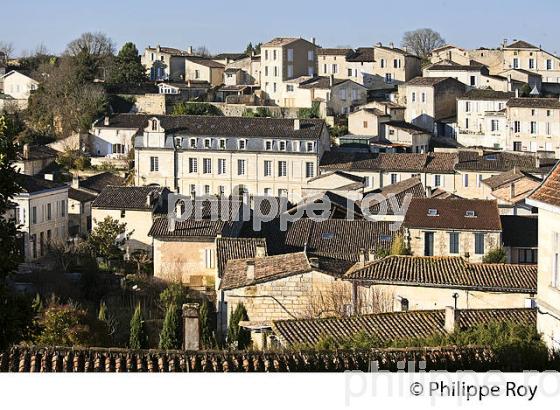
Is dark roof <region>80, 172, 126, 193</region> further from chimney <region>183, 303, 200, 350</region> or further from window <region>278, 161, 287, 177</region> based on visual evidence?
chimney <region>183, 303, 200, 350</region>

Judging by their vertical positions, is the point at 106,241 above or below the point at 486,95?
below

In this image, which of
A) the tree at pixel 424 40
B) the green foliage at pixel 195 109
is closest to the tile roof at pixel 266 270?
the green foliage at pixel 195 109

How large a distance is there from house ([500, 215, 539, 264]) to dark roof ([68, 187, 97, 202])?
1460 cm

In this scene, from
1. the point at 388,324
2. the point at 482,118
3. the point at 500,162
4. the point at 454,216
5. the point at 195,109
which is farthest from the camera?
the point at 195,109

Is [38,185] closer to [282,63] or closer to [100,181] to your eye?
[100,181]

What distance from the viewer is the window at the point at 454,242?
26984mm

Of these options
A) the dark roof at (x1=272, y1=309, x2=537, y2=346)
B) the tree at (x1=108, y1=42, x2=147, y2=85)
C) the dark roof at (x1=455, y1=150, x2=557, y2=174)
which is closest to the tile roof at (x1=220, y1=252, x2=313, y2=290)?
the dark roof at (x1=272, y1=309, x2=537, y2=346)

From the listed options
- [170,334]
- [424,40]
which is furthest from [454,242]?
[424,40]

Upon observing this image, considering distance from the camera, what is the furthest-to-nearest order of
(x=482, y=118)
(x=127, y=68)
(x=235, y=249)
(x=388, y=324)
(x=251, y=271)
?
(x=127, y=68) < (x=482, y=118) < (x=235, y=249) < (x=251, y=271) < (x=388, y=324)

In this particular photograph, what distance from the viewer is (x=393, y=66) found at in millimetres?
56875

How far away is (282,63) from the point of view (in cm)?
5475

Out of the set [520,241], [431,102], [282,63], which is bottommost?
[520,241]

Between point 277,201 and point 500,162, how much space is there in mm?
7998

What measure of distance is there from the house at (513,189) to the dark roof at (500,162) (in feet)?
5.80
